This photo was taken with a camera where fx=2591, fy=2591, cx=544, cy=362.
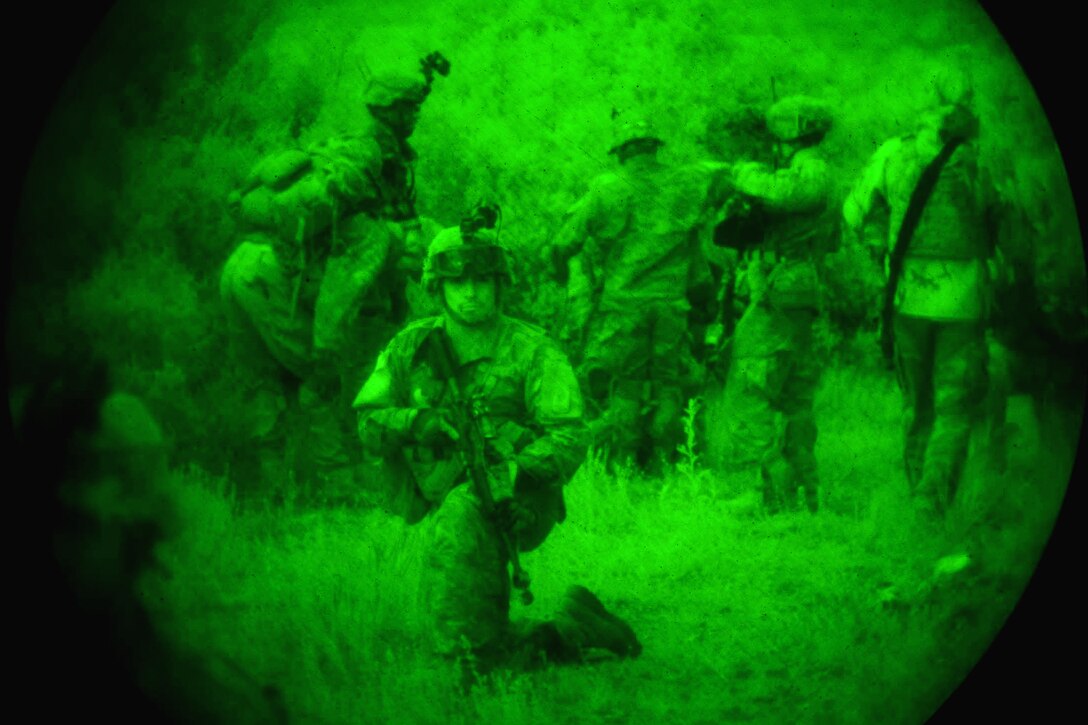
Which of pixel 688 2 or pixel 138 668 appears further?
pixel 138 668

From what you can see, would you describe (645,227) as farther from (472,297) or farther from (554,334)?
(472,297)

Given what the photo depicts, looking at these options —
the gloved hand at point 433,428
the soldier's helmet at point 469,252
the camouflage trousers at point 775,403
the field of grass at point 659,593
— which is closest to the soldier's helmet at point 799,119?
the camouflage trousers at point 775,403

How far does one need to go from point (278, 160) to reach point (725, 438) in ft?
6.00

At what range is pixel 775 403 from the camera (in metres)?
9.07

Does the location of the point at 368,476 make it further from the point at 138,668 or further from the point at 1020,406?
the point at 1020,406

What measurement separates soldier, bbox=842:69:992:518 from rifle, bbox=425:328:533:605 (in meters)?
1.49

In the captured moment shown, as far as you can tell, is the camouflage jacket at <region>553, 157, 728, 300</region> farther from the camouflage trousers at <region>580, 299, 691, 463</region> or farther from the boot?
the boot

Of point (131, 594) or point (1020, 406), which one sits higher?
point (1020, 406)

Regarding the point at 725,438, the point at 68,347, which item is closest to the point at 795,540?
the point at 725,438

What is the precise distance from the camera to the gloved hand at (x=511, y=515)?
8859 mm

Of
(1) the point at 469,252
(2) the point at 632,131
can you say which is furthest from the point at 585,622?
(2) the point at 632,131

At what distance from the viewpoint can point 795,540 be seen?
9.05m

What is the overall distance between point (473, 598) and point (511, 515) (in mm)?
317

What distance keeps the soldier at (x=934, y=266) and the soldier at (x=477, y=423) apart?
4.01ft
